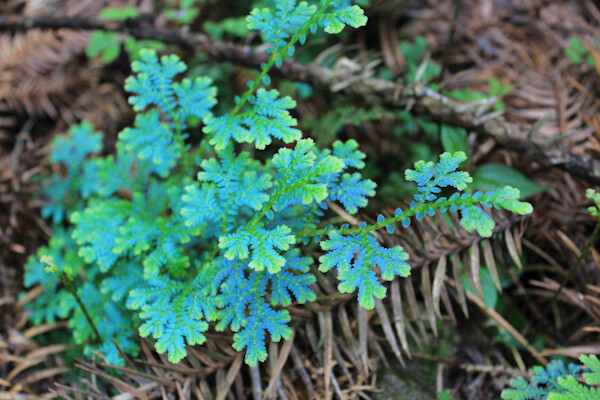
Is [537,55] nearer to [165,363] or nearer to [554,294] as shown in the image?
[554,294]

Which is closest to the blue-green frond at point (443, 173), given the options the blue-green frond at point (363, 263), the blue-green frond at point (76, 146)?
the blue-green frond at point (363, 263)

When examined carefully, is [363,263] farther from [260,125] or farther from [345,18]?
[345,18]

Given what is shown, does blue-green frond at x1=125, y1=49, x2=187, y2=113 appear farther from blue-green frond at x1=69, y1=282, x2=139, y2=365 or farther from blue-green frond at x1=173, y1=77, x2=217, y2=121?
blue-green frond at x1=69, y1=282, x2=139, y2=365

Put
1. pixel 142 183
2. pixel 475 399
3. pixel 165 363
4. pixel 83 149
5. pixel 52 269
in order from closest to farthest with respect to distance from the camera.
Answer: pixel 52 269
pixel 165 363
pixel 475 399
pixel 142 183
pixel 83 149

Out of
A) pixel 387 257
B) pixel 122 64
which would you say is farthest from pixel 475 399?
pixel 122 64

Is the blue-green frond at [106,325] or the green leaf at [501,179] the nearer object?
the blue-green frond at [106,325]

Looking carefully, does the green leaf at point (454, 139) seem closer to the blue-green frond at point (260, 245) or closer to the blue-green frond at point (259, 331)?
the blue-green frond at point (260, 245)

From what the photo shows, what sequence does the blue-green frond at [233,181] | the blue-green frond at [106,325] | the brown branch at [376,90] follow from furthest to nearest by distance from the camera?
the brown branch at [376,90]
the blue-green frond at [106,325]
the blue-green frond at [233,181]
